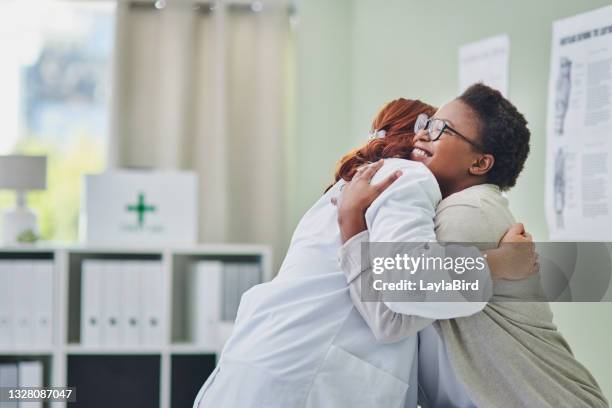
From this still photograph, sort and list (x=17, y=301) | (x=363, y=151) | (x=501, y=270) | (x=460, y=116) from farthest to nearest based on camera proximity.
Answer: (x=17, y=301)
(x=363, y=151)
(x=460, y=116)
(x=501, y=270)

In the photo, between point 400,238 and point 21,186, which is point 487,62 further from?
point 21,186

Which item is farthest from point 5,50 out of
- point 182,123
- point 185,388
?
point 185,388

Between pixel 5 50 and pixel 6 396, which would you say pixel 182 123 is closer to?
pixel 5 50

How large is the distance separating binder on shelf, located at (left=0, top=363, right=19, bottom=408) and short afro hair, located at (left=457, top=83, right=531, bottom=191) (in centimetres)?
241

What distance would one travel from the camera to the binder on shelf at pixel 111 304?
321 centimetres

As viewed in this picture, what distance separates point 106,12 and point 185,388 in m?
1.89

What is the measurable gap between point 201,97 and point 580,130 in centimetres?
211

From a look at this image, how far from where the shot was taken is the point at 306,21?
3.79 meters

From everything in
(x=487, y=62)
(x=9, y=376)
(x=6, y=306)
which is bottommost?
(x=9, y=376)

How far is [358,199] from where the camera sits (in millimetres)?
1365

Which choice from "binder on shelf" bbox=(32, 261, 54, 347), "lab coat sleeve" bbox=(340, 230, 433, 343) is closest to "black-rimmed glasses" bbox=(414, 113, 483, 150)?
"lab coat sleeve" bbox=(340, 230, 433, 343)

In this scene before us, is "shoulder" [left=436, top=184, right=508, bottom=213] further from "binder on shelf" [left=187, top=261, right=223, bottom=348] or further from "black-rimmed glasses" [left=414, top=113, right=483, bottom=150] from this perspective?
"binder on shelf" [left=187, top=261, right=223, bottom=348]

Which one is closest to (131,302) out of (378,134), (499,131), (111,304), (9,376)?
(111,304)

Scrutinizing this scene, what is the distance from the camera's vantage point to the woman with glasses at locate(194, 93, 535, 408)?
1.31m
